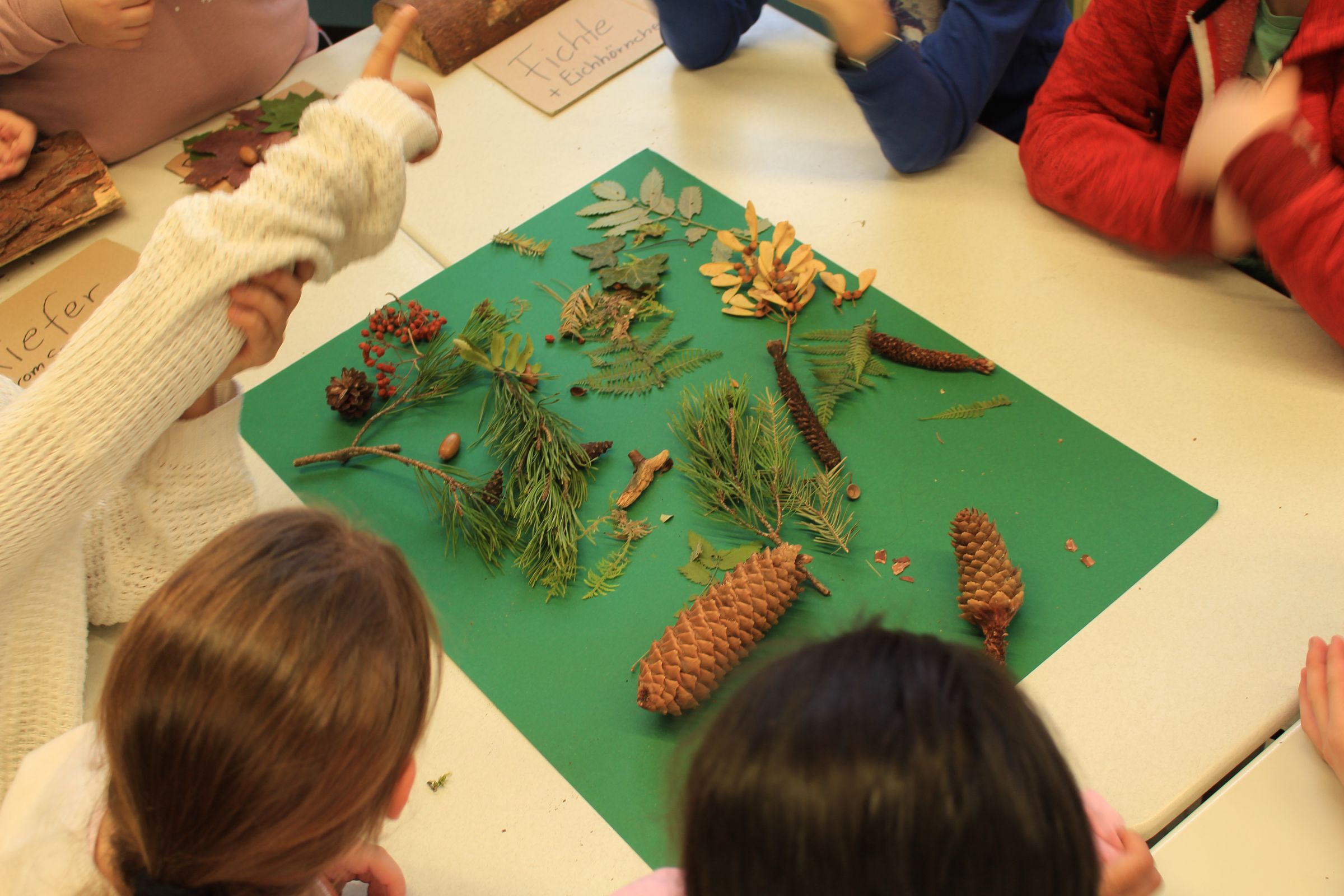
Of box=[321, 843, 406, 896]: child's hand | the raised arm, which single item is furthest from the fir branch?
box=[321, 843, 406, 896]: child's hand

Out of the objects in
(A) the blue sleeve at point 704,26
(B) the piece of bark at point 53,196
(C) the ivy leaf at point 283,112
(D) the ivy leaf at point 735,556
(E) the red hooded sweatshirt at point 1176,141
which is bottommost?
(B) the piece of bark at point 53,196

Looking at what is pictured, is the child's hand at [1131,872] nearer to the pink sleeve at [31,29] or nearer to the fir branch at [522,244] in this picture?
the fir branch at [522,244]

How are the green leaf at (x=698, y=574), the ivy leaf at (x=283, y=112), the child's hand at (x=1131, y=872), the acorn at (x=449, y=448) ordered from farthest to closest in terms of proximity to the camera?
the ivy leaf at (x=283, y=112), the acorn at (x=449, y=448), the green leaf at (x=698, y=574), the child's hand at (x=1131, y=872)

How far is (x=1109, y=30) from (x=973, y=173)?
0.21 metres

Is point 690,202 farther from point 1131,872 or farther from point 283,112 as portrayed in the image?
point 1131,872

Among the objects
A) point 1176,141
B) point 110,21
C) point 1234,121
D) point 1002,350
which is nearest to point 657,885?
point 1002,350

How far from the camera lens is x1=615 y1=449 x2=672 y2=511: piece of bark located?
3.00ft

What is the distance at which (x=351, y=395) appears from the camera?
3.26ft

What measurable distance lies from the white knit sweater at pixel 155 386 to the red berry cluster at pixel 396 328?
0.76 ft

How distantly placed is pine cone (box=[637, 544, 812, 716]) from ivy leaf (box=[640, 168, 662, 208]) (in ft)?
1.79

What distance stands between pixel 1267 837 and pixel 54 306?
4.38 feet

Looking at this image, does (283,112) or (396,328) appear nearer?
(396,328)

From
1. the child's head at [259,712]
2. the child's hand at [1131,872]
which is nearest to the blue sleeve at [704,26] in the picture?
the child's head at [259,712]

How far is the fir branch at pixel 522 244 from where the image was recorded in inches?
45.2
